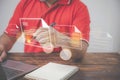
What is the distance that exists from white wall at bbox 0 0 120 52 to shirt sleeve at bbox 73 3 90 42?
0.04 metres

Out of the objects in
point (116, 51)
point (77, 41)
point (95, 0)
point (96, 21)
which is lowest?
point (116, 51)

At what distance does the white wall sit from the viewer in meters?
1.82

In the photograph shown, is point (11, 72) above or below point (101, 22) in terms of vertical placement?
below

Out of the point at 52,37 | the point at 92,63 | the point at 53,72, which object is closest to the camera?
the point at 53,72

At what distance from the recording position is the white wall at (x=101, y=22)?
71.7 inches

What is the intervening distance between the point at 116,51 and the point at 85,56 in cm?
33

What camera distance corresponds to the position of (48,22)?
182 centimetres

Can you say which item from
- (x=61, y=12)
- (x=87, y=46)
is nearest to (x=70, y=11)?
(x=61, y=12)

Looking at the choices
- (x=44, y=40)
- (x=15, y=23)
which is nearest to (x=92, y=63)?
(x=44, y=40)

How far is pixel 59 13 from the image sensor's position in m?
1.82

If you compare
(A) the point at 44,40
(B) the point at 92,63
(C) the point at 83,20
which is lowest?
(B) the point at 92,63

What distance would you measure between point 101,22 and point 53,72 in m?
0.69

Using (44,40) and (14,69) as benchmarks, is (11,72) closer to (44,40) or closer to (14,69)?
(14,69)

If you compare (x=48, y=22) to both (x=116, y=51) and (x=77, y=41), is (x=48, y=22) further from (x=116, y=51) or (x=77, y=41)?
(x=116, y=51)
